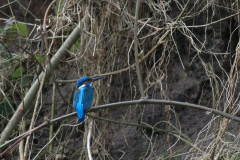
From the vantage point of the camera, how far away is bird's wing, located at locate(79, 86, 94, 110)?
3142mm

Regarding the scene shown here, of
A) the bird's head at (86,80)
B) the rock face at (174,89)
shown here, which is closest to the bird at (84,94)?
the bird's head at (86,80)

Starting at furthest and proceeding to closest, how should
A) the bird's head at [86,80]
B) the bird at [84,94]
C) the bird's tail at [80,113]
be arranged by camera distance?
the bird's head at [86,80], the bird at [84,94], the bird's tail at [80,113]

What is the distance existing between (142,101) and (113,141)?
198cm

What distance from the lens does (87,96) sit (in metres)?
3.31

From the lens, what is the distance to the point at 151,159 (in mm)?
3764

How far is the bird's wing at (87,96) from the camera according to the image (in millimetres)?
3142

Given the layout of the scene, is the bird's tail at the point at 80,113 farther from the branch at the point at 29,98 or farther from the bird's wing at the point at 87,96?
the branch at the point at 29,98

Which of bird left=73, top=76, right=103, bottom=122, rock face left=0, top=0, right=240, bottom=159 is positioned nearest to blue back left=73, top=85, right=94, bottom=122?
bird left=73, top=76, right=103, bottom=122

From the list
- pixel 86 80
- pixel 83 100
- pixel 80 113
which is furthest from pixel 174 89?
pixel 80 113

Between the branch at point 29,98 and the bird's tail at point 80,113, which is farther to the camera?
the branch at point 29,98

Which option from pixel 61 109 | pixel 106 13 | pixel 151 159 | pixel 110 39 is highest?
pixel 106 13

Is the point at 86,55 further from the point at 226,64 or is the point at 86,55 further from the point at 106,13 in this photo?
the point at 226,64

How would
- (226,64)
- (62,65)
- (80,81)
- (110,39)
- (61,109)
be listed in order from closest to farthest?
(80,81), (110,39), (226,64), (62,65), (61,109)

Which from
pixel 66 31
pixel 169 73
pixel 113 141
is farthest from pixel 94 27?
pixel 113 141
